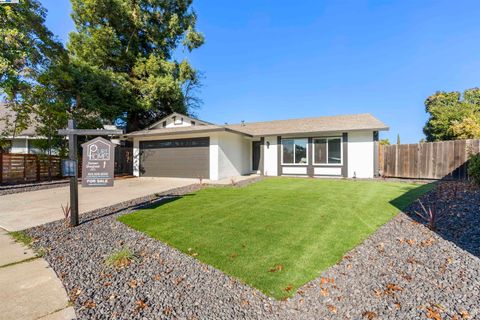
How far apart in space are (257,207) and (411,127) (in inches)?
1124

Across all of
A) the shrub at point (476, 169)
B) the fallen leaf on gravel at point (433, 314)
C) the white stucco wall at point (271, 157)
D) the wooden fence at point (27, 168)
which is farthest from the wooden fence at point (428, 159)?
the wooden fence at point (27, 168)

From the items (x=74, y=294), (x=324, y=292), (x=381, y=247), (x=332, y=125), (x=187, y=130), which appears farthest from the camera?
(x=332, y=125)

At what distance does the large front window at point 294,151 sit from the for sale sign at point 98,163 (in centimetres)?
1126

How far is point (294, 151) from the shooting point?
15.0m

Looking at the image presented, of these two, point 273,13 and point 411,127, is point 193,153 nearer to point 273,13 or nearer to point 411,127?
point 273,13

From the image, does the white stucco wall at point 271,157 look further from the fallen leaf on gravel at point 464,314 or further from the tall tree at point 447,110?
the tall tree at point 447,110

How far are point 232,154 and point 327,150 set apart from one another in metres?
5.77

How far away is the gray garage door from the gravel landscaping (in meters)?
9.38

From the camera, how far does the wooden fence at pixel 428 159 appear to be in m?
11.5

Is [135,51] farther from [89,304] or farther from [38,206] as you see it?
[89,304]

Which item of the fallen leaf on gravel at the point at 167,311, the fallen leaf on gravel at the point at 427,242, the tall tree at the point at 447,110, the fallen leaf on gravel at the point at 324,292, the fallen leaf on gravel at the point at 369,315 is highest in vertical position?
the tall tree at the point at 447,110

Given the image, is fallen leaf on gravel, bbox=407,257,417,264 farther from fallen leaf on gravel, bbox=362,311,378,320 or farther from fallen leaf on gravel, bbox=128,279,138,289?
fallen leaf on gravel, bbox=128,279,138,289

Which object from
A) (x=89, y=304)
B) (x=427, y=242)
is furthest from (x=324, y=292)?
(x=89, y=304)

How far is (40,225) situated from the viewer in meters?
5.33
